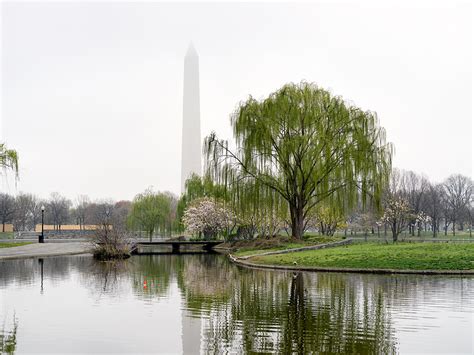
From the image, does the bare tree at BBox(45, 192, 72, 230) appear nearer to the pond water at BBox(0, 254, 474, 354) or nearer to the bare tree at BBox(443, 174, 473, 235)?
the bare tree at BBox(443, 174, 473, 235)

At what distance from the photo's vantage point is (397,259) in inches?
1099

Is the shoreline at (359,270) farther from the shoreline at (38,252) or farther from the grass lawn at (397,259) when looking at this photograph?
the shoreline at (38,252)

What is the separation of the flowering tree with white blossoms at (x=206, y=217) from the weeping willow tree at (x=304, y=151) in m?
23.3

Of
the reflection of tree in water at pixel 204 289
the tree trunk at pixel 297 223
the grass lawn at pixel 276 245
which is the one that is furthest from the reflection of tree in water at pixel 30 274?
the tree trunk at pixel 297 223

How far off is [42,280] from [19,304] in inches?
323

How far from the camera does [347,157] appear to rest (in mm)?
39875

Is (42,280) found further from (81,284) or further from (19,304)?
(19,304)

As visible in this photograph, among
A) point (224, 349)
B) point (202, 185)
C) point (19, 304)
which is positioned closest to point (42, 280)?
point (19, 304)

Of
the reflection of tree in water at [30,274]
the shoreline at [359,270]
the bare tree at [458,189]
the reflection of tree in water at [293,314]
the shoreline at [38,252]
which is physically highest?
the bare tree at [458,189]

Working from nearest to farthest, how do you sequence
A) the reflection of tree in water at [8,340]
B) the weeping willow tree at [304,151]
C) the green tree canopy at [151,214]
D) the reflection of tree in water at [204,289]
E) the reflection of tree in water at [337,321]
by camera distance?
the reflection of tree in water at [8,340]
the reflection of tree in water at [337,321]
the reflection of tree in water at [204,289]
the weeping willow tree at [304,151]
the green tree canopy at [151,214]

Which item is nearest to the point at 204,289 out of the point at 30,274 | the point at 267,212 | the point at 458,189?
the point at 30,274

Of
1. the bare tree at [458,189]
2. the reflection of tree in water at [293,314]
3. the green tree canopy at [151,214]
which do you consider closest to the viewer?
the reflection of tree in water at [293,314]

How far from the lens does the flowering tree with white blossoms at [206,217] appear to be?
6600 cm

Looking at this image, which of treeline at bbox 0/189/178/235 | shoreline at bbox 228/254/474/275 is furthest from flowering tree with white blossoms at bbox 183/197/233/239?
shoreline at bbox 228/254/474/275
